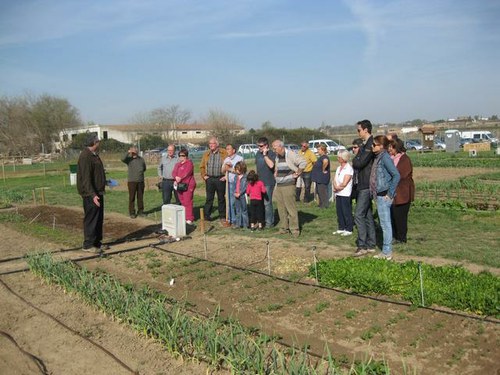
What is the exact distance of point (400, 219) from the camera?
854cm

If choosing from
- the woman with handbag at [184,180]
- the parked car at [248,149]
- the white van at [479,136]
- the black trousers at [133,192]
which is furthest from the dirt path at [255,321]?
the white van at [479,136]

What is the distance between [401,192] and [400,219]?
0.49 meters

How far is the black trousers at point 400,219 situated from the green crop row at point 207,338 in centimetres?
424

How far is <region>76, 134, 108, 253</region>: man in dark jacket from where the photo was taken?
28.7 feet

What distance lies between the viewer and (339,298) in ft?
19.5

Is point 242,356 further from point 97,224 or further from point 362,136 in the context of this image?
point 97,224

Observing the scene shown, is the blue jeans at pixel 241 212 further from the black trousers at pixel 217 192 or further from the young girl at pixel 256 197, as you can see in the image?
the black trousers at pixel 217 192

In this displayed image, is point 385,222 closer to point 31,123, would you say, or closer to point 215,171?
point 215,171

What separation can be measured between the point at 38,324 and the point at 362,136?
511 centimetres

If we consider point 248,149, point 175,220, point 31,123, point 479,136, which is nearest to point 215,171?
point 175,220

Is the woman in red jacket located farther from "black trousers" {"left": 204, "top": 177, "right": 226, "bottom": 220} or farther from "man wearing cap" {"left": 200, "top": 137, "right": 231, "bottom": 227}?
"black trousers" {"left": 204, "top": 177, "right": 226, "bottom": 220}

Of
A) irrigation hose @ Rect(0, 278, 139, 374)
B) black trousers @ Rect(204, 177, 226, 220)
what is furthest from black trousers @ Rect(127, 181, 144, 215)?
irrigation hose @ Rect(0, 278, 139, 374)

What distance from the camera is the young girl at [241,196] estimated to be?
1072 cm

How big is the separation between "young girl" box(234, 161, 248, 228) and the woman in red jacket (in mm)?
3245
